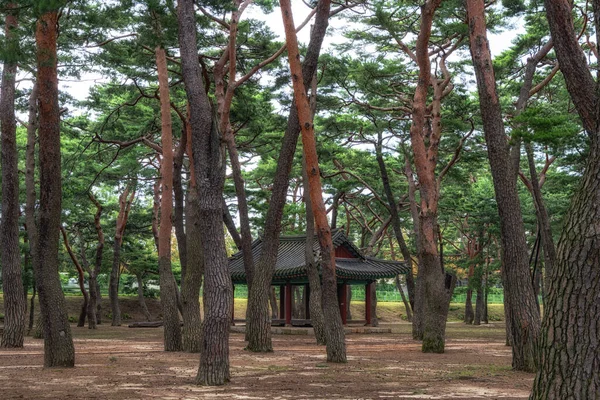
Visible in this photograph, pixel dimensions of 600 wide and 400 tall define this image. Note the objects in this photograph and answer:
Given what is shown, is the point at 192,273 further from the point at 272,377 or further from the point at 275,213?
the point at 272,377

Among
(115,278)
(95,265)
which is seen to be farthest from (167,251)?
(115,278)

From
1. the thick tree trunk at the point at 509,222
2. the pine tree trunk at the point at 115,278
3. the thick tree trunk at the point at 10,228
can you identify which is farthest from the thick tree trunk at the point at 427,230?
the pine tree trunk at the point at 115,278

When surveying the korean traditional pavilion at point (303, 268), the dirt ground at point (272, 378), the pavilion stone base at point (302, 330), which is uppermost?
the korean traditional pavilion at point (303, 268)

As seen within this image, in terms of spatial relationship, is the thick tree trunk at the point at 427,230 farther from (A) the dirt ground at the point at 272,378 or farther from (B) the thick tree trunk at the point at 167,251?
(B) the thick tree trunk at the point at 167,251

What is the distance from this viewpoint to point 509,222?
406 inches

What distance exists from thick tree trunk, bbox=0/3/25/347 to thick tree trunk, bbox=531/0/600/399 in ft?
44.8

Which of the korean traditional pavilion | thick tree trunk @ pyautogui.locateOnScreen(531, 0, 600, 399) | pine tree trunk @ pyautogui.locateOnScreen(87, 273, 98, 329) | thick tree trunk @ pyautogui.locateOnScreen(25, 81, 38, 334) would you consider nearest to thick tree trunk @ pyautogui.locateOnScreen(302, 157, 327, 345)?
thick tree trunk @ pyautogui.locateOnScreen(25, 81, 38, 334)

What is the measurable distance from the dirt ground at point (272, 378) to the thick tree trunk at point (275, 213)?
594mm

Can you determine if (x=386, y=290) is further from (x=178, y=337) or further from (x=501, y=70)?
(x=178, y=337)

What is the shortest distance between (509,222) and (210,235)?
432 centimetres

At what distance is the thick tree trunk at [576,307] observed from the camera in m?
4.56

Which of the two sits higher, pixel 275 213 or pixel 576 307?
pixel 275 213

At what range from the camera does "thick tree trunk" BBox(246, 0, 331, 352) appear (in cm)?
1287

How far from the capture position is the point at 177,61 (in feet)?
61.5
